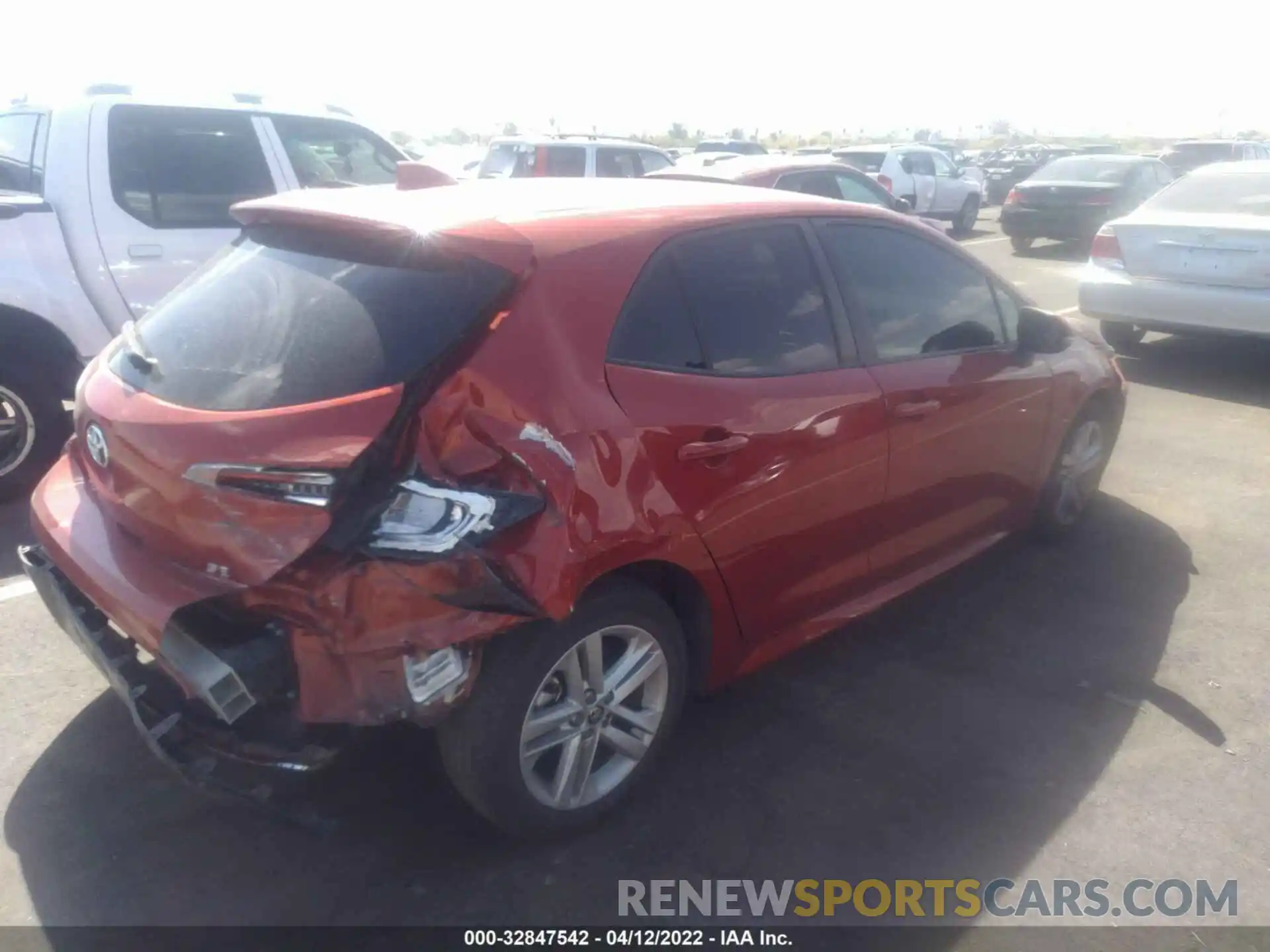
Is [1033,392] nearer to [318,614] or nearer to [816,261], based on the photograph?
[816,261]

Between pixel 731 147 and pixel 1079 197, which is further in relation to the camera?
pixel 731 147

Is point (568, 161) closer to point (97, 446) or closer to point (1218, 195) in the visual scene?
point (1218, 195)

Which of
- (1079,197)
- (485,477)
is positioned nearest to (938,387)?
(485,477)

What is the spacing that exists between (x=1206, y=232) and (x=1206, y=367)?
4.80 ft

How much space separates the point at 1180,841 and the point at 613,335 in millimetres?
2230

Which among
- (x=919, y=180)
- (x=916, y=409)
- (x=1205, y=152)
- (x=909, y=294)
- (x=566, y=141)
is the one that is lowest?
(x=1205, y=152)

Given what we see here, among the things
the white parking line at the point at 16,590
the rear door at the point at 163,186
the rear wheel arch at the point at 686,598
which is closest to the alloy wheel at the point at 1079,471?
the rear wheel arch at the point at 686,598

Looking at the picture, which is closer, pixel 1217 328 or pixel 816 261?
pixel 816 261

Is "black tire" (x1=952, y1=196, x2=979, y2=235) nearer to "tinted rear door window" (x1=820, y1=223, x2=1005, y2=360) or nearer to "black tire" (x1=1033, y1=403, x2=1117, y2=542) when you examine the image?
"black tire" (x1=1033, y1=403, x2=1117, y2=542)

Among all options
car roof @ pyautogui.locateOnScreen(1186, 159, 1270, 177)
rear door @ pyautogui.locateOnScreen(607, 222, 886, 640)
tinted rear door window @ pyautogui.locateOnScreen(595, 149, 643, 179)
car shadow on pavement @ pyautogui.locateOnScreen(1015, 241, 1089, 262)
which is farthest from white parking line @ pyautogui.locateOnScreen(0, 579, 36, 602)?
car shadow on pavement @ pyautogui.locateOnScreen(1015, 241, 1089, 262)

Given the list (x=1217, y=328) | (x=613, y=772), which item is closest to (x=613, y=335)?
(x=613, y=772)

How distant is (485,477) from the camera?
255 cm

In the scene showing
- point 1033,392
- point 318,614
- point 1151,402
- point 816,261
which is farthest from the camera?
point 1151,402

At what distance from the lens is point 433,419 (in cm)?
254
